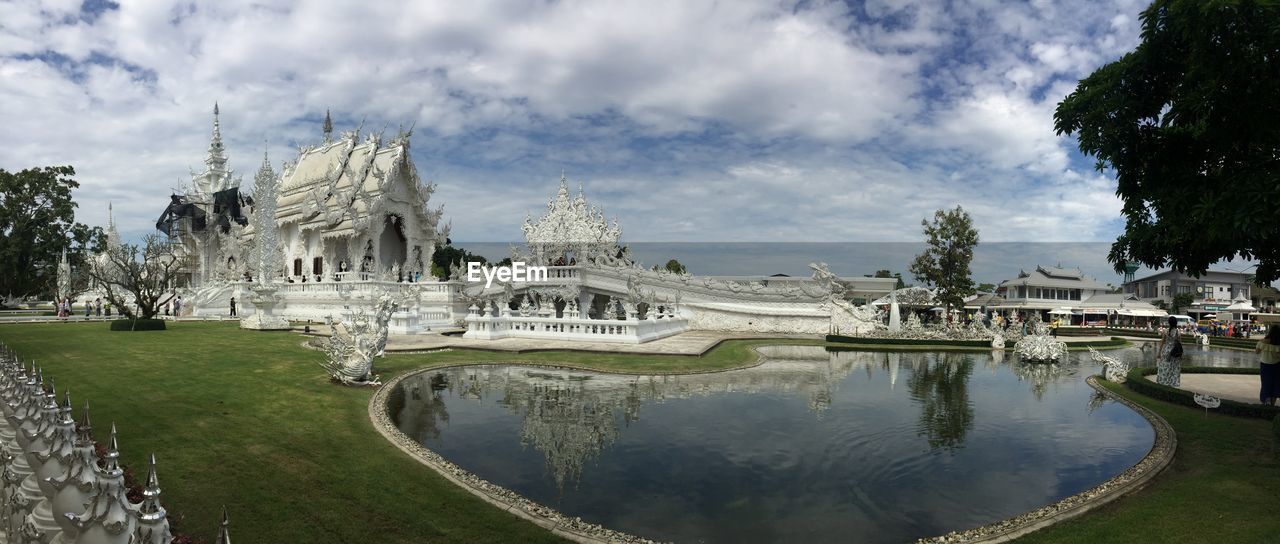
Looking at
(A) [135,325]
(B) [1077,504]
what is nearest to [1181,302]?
(B) [1077,504]

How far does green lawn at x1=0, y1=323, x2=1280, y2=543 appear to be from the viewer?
231 inches

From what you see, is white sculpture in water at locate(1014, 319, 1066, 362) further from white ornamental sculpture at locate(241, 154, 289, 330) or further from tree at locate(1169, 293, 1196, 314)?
tree at locate(1169, 293, 1196, 314)

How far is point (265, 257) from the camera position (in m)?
33.2

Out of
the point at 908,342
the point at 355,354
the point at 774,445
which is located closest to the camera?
the point at 774,445

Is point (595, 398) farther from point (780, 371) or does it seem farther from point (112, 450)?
point (112, 450)

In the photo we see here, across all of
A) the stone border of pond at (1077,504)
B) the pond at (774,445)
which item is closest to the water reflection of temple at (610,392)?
the pond at (774,445)

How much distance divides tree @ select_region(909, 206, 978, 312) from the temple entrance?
102 feet

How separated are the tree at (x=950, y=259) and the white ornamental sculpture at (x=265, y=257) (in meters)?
32.5

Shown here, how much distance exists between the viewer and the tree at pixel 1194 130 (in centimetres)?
723

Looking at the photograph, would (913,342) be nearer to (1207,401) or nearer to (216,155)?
(1207,401)

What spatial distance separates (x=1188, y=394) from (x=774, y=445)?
30.2 feet

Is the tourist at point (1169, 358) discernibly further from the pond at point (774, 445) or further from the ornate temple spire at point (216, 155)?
the ornate temple spire at point (216, 155)

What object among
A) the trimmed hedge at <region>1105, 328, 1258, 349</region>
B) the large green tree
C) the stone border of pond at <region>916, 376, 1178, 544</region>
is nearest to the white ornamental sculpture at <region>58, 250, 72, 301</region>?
the large green tree

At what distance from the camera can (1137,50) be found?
8.85 metres
